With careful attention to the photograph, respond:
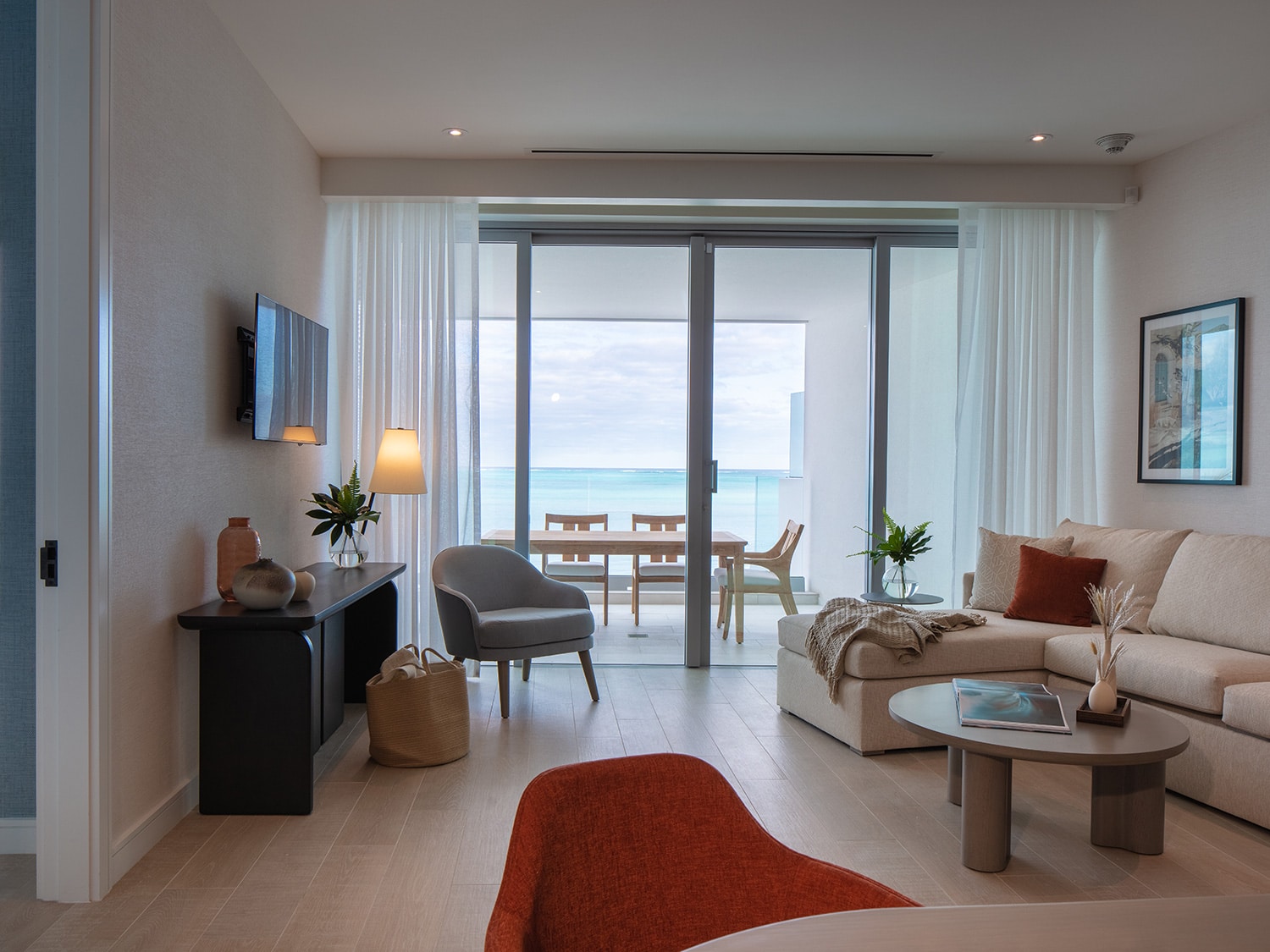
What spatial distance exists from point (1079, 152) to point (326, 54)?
12.0ft

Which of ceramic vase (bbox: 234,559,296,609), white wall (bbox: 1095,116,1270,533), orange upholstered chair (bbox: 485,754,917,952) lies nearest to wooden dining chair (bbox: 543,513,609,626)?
ceramic vase (bbox: 234,559,296,609)

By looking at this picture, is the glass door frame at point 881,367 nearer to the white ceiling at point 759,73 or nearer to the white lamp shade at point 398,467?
the white ceiling at point 759,73

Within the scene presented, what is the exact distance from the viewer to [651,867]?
127cm

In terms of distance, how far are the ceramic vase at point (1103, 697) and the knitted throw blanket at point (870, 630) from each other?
96cm

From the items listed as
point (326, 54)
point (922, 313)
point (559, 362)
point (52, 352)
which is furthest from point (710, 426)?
point (52, 352)

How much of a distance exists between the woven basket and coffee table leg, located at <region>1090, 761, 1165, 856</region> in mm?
2312

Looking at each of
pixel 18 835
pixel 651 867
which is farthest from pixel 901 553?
pixel 18 835

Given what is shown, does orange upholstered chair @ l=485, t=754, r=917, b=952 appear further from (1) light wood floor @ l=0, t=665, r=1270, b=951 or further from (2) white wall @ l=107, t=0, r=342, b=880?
(2) white wall @ l=107, t=0, r=342, b=880

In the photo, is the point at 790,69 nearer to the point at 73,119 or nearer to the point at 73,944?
the point at 73,119

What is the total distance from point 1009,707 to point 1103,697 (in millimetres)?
276

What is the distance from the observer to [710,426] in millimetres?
5414

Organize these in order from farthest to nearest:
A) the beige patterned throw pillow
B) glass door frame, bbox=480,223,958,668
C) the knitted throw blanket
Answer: glass door frame, bbox=480,223,958,668 → the beige patterned throw pillow → the knitted throw blanket

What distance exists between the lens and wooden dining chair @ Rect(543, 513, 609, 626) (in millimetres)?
5363

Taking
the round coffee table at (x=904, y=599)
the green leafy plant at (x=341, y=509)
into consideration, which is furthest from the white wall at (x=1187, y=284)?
the green leafy plant at (x=341, y=509)
